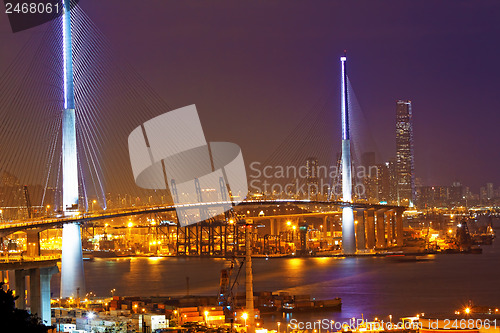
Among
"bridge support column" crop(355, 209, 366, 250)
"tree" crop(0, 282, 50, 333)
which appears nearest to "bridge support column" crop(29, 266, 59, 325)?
"tree" crop(0, 282, 50, 333)

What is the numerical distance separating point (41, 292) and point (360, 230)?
24428 mm

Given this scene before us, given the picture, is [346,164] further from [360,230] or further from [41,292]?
[41,292]

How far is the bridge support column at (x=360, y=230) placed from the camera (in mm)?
34094

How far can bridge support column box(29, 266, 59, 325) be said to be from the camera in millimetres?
10688

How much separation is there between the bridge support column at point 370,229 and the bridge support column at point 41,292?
25.4 metres

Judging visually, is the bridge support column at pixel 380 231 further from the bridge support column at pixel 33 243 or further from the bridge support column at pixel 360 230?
the bridge support column at pixel 33 243

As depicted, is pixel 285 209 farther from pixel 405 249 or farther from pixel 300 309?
pixel 300 309

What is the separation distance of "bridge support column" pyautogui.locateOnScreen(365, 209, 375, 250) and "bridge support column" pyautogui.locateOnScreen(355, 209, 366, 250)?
757 millimetres

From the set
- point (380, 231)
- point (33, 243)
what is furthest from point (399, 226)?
point (33, 243)

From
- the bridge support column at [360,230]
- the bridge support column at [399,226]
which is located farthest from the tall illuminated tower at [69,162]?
the bridge support column at [399,226]

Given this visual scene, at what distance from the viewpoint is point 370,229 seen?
36.2 meters

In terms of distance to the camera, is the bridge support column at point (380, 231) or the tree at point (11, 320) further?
the bridge support column at point (380, 231)

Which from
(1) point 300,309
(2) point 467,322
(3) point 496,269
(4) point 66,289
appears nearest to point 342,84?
(3) point 496,269

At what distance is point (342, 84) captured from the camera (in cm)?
3200
